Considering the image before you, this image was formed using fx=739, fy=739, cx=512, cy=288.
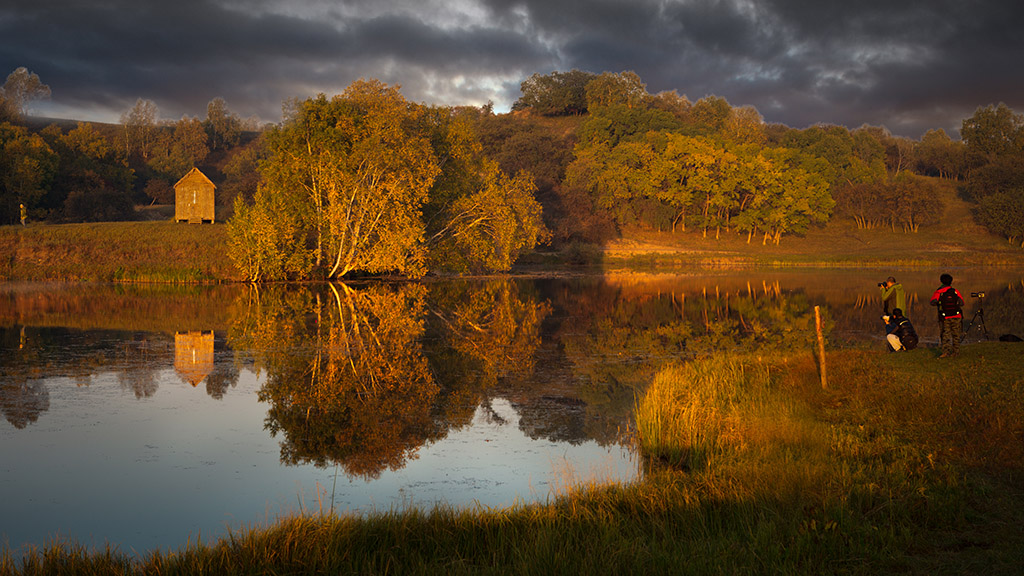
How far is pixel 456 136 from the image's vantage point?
54.4 m

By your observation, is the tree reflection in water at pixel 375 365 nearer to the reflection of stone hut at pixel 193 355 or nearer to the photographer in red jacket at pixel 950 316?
the reflection of stone hut at pixel 193 355

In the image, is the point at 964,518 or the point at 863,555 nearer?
the point at 863,555

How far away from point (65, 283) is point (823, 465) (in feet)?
159

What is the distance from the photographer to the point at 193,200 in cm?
7538

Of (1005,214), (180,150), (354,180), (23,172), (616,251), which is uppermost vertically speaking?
(180,150)

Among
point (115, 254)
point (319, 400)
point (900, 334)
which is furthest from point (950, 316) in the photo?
point (115, 254)

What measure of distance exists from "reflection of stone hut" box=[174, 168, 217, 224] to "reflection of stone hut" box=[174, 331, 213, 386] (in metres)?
56.0

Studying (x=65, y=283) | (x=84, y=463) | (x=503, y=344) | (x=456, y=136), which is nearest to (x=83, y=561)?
(x=84, y=463)

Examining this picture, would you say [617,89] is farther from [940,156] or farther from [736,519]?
[736,519]

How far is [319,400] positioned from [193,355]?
25.6 ft

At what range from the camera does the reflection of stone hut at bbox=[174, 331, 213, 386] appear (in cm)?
1742

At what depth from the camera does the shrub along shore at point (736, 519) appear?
6.59 meters

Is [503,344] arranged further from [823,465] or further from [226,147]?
[226,147]

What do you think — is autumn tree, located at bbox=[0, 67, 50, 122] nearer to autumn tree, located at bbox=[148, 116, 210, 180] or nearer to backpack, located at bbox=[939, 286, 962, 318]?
autumn tree, located at bbox=[148, 116, 210, 180]
